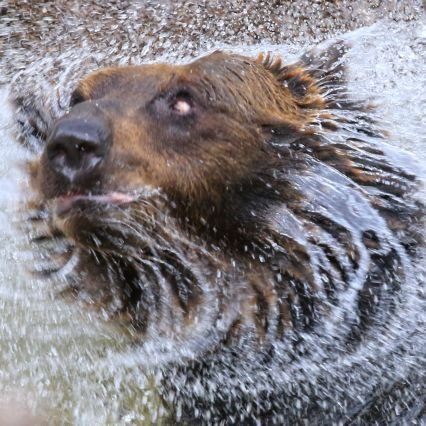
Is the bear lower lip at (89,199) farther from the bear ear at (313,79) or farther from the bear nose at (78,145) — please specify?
the bear ear at (313,79)

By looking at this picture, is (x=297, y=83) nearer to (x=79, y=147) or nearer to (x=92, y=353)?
(x=79, y=147)

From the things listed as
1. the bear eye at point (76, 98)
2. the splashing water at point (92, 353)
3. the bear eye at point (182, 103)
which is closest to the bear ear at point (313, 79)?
the splashing water at point (92, 353)

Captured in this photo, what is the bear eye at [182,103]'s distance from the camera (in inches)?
147

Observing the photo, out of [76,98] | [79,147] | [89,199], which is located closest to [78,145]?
[79,147]

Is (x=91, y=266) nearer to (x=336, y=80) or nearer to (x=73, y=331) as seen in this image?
(x=73, y=331)

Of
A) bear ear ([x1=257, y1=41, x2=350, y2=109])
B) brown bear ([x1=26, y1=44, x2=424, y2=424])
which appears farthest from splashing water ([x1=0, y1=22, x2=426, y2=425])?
bear ear ([x1=257, y1=41, x2=350, y2=109])

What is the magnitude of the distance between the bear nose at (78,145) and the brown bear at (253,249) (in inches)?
8.7

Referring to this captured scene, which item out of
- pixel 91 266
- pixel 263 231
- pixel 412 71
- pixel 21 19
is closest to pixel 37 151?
pixel 91 266

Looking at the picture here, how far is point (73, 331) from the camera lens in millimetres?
4234

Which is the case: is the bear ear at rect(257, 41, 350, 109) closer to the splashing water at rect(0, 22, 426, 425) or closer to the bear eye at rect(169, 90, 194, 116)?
the splashing water at rect(0, 22, 426, 425)

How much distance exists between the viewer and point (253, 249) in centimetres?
391

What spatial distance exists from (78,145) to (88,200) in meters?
0.23

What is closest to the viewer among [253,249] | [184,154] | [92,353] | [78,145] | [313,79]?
[78,145]

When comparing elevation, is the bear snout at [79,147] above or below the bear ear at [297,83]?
above
